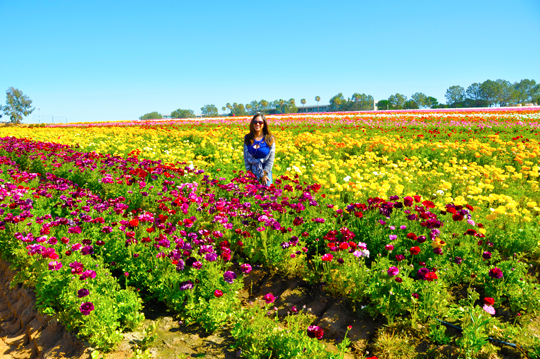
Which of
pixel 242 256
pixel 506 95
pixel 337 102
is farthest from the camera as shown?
pixel 337 102

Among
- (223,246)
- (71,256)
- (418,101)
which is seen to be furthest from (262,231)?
(418,101)

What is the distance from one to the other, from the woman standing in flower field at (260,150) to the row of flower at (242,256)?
1091mm

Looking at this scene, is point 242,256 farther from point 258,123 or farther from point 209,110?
point 209,110

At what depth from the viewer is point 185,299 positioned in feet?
11.4

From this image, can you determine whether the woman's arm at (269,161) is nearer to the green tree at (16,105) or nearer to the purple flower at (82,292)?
the purple flower at (82,292)

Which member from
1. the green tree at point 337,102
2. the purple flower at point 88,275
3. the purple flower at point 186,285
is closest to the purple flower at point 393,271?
the purple flower at point 186,285

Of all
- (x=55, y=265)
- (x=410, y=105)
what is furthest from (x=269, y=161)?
(x=410, y=105)

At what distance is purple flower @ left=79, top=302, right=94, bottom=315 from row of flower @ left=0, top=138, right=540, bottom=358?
0.08ft

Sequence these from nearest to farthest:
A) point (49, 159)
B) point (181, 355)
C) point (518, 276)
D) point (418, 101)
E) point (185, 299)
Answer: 1. point (181, 355)
2. point (518, 276)
3. point (185, 299)
4. point (49, 159)
5. point (418, 101)

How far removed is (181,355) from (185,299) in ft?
2.38

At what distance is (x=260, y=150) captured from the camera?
599cm

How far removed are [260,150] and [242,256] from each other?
2264 mm

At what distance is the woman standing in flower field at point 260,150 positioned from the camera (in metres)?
Result: 5.95

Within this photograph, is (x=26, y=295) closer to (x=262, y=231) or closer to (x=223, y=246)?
(x=223, y=246)
